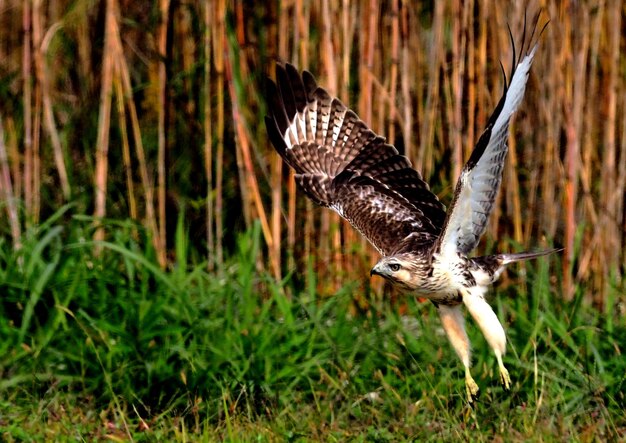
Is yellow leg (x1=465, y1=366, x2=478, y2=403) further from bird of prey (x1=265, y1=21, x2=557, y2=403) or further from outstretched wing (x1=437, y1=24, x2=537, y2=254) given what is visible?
outstretched wing (x1=437, y1=24, x2=537, y2=254)

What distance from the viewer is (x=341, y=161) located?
4707 mm

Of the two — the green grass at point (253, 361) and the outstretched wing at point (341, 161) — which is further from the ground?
the outstretched wing at point (341, 161)

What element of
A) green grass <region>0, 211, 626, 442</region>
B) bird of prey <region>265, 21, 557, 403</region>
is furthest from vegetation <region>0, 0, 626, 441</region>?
bird of prey <region>265, 21, 557, 403</region>

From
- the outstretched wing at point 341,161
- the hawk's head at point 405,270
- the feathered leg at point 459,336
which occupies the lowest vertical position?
the feathered leg at point 459,336

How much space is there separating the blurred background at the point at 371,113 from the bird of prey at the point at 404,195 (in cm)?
27

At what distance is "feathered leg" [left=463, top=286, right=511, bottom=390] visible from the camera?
363cm

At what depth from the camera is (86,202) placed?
5754 mm

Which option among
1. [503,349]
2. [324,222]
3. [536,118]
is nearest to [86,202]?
[324,222]

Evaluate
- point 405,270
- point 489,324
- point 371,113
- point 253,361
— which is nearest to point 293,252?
point 371,113

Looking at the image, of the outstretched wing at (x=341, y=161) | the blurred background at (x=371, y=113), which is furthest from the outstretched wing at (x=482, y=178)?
the blurred background at (x=371, y=113)

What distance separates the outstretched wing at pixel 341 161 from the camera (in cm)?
446

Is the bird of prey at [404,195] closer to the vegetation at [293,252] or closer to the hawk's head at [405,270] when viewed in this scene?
the hawk's head at [405,270]

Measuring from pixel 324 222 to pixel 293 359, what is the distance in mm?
1038

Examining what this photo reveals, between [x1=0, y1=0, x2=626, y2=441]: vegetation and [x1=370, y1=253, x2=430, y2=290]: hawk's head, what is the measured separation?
34 centimetres
